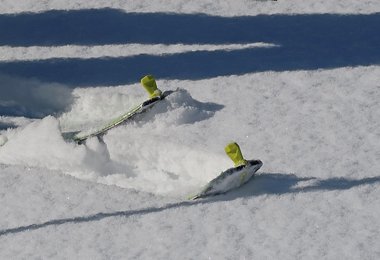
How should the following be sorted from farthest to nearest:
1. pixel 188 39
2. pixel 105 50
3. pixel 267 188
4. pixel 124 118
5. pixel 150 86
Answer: pixel 188 39, pixel 105 50, pixel 150 86, pixel 124 118, pixel 267 188

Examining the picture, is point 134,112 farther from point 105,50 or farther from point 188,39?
point 188,39

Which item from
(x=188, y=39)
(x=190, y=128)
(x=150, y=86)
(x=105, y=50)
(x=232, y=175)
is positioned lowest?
(x=232, y=175)

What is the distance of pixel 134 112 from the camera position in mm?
11195

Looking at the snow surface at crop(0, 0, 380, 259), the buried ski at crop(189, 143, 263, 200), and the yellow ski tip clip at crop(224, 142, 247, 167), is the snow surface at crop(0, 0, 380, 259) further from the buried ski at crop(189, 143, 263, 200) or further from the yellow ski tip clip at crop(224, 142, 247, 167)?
the yellow ski tip clip at crop(224, 142, 247, 167)

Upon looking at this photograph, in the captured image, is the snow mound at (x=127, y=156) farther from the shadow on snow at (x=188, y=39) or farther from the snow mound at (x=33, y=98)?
the shadow on snow at (x=188, y=39)

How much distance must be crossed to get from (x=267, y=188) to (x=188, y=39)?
3.50 meters

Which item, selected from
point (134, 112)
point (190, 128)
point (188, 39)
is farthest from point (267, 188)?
point (188, 39)

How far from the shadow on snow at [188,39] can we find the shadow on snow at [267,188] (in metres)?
2.29

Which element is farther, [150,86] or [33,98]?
[33,98]

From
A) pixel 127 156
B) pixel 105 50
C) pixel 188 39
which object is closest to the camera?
pixel 127 156

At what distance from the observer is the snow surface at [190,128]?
959 centimetres

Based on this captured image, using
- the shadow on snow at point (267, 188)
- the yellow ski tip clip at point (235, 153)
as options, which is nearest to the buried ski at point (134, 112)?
the shadow on snow at point (267, 188)

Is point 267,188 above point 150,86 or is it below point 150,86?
below

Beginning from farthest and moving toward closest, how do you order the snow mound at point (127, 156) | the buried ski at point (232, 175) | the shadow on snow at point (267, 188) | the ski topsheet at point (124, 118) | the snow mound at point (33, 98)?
the snow mound at point (33, 98) → the ski topsheet at point (124, 118) → the snow mound at point (127, 156) → the buried ski at point (232, 175) → the shadow on snow at point (267, 188)
